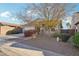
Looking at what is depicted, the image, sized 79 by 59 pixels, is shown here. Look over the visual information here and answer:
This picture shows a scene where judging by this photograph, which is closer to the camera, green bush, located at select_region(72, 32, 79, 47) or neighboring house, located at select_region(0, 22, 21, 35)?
green bush, located at select_region(72, 32, 79, 47)

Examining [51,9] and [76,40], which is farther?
[51,9]

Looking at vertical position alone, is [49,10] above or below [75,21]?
above

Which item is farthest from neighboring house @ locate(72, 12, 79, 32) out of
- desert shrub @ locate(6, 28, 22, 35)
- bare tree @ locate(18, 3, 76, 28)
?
desert shrub @ locate(6, 28, 22, 35)

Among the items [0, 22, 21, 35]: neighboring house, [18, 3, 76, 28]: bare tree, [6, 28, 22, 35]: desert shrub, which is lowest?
[6, 28, 22, 35]: desert shrub

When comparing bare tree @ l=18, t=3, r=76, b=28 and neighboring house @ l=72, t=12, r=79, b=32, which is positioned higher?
bare tree @ l=18, t=3, r=76, b=28

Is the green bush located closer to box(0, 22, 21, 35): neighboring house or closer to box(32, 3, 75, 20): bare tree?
box(32, 3, 75, 20): bare tree

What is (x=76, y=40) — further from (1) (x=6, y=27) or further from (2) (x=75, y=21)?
(1) (x=6, y=27)

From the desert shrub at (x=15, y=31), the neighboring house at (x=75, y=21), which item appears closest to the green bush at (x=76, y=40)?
the neighboring house at (x=75, y=21)

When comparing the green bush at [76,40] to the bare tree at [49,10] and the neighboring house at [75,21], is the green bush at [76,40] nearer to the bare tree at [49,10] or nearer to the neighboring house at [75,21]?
the neighboring house at [75,21]

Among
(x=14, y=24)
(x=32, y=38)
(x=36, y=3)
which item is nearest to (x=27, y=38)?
(x=32, y=38)

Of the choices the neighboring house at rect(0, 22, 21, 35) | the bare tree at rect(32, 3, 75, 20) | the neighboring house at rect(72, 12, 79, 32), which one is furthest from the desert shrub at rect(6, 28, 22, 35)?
the neighboring house at rect(72, 12, 79, 32)

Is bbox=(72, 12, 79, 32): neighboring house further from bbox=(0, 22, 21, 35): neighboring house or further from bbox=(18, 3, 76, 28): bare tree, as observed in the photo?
bbox=(0, 22, 21, 35): neighboring house

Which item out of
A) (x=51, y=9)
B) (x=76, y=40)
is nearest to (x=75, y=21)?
(x=76, y=40)

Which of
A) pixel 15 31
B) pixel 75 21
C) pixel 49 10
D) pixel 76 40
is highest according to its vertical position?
pixel 49 10
